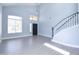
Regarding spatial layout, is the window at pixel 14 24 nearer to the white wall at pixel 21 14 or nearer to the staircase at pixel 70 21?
the white wall at pixel 21 14

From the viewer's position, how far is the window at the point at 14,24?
37.6 ft

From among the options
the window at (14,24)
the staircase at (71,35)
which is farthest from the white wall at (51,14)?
the window at (14,24)

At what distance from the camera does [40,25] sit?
15484 millimetres

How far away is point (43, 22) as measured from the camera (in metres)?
14.5

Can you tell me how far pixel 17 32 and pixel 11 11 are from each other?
102 inches

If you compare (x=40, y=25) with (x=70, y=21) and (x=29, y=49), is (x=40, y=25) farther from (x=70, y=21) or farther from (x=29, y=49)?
(x=29, y=49)

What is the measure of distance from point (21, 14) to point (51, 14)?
3.52 m

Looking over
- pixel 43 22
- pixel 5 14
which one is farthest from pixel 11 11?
pixel 43 22

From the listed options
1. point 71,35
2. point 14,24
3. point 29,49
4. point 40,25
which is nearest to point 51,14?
point 40,25

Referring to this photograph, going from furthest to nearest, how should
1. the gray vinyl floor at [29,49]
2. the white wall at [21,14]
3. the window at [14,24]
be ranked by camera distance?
the window at [14,24] < the white wall at [21,14] < the gray vinyl floor at [29,49]

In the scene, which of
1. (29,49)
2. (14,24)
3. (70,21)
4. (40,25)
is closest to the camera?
(29,49)

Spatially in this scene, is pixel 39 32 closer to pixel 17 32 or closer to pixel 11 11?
pixel 17 32

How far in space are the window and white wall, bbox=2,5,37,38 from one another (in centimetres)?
43

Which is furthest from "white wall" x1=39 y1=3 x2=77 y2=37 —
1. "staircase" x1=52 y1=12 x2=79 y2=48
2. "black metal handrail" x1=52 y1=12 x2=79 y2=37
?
"staircase" x1=52 y1=12 x2=79 y2=48
